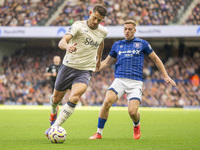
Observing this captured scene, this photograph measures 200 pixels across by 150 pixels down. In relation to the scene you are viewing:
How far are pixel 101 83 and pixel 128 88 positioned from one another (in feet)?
65.3

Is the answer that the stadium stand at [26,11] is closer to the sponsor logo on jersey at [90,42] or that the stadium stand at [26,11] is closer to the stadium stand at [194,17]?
the stadium stand at [194,17]

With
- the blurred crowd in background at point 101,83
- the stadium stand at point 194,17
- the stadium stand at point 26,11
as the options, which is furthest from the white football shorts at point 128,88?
the stadium stand at point 26,11

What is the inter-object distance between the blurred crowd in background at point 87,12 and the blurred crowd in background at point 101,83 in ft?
10.8

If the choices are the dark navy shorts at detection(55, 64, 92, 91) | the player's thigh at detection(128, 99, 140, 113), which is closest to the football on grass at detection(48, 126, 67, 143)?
the dark navy shorts at detection(55, 64, 92, 91)

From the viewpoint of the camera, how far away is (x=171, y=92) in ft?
85.4

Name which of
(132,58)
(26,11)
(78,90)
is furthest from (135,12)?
(78,90)

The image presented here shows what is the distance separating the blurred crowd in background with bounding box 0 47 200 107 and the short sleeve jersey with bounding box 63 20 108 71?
735 inches

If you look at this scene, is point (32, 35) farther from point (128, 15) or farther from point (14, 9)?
point (128, 15)

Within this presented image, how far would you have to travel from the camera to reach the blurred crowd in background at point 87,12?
1072 inches

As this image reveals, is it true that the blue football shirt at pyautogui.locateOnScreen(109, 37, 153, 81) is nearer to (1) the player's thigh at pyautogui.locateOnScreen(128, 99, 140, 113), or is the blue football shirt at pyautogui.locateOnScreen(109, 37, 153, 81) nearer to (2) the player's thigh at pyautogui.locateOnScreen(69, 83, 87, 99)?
(1) the player's thigh at pyautogui.locateOnScreen(128, 99, 140, 113)

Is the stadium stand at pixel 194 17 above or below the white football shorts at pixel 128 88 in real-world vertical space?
above

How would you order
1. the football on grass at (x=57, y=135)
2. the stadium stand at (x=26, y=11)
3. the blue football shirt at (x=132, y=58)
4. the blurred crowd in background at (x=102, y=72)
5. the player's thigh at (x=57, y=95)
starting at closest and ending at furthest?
the football on grass at (x=57, y=135) < the player's thigh at (x=57, y=95) < the blue football shirt at (x=132, y=58) < the blurred crowd in background at (x=102, y=72) < the stadium stand at (x=26, y=11)

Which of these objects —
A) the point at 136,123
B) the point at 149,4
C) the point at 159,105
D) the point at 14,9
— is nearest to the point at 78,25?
the point at 136,123

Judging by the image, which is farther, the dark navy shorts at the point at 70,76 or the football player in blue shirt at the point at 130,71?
the football player in blue shirt at the point at 130,71
